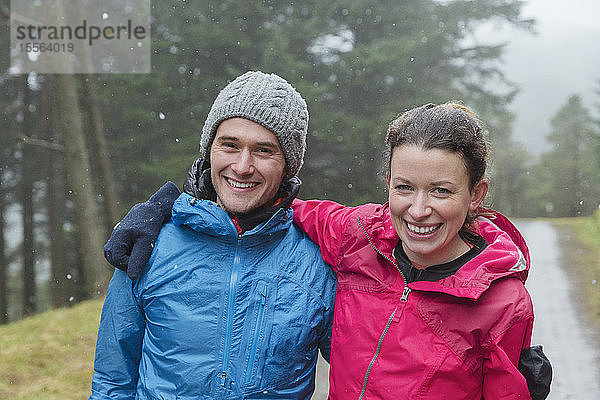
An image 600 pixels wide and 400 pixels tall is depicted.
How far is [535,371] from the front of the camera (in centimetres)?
171

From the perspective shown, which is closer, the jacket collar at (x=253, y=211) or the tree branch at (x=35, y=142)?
the jacket collar at (x=253, y=211)

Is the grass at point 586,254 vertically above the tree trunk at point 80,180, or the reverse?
the tree trunk at point 80,180

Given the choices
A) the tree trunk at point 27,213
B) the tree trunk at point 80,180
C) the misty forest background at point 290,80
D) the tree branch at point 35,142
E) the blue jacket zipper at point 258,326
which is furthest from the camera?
the tree trunk at point 27,213

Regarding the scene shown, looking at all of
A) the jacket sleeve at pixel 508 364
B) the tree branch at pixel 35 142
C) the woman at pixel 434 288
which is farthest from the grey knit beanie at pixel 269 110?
the tree branch at pixel 35 142

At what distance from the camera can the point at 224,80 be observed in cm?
1273

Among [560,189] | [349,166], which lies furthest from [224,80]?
[560,189]

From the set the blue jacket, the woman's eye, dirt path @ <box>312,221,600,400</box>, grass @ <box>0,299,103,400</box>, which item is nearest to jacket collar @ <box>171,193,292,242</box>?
the blue jacket

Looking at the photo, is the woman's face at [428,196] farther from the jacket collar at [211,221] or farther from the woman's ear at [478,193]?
the jacket collar at [211,221]

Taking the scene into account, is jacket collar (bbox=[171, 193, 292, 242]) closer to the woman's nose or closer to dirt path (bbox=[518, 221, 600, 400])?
the woman's nose

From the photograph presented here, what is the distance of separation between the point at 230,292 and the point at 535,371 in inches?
40.0

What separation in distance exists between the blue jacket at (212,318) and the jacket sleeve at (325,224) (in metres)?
0.11

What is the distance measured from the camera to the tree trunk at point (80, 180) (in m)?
9.41

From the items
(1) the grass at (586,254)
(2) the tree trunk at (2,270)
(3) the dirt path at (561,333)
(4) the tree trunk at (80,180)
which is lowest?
(2) the tree trunk at (2,270)

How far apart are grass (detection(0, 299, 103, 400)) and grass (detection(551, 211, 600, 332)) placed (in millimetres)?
6717
